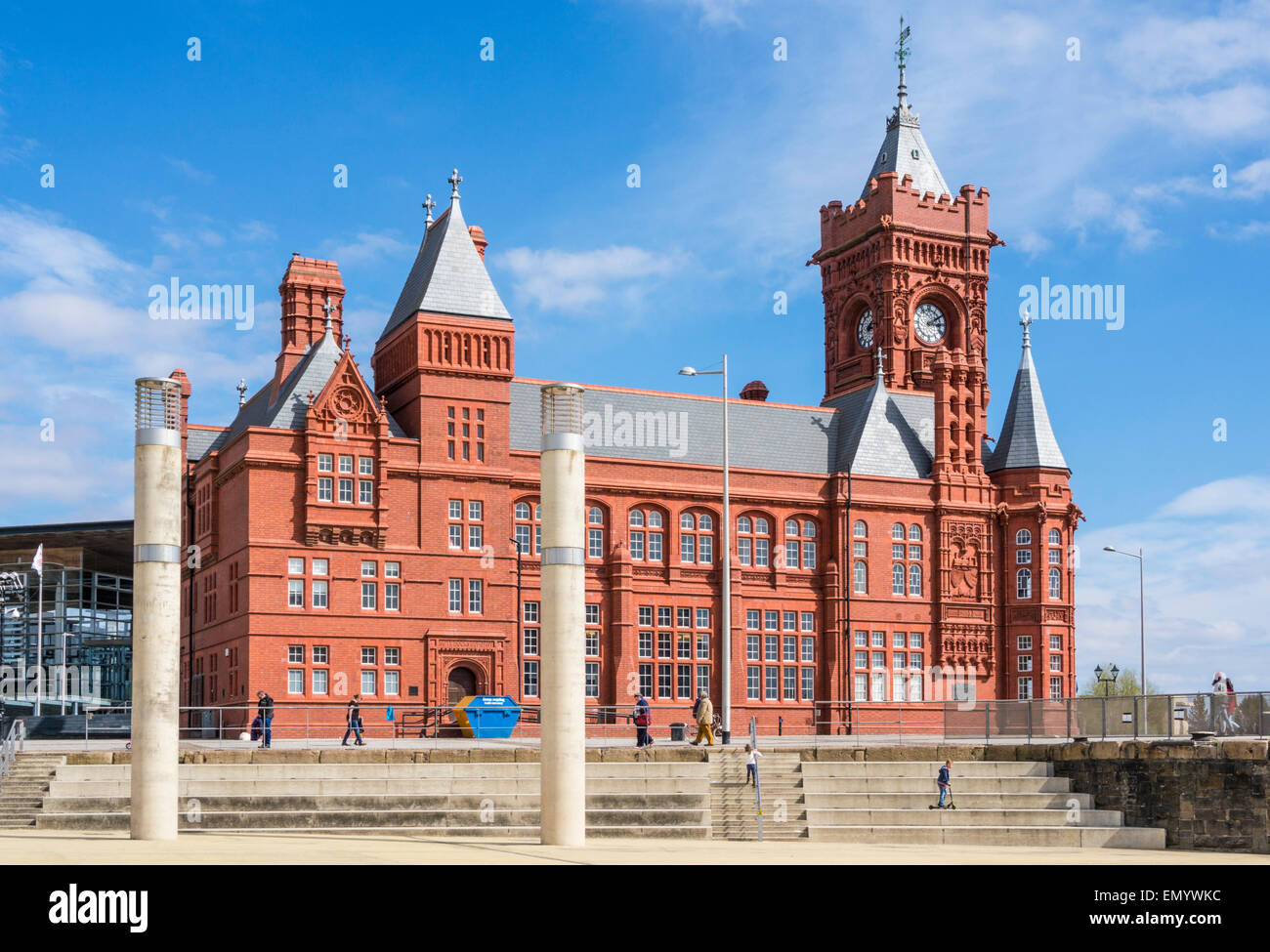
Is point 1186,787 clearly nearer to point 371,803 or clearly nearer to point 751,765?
point 751,765

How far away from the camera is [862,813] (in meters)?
40.6

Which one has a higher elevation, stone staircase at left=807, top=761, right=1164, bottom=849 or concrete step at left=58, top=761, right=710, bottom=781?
concrete step at left=58, top=761, right=710, bottom=781

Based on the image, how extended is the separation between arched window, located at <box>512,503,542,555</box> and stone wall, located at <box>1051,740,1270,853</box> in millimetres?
24730

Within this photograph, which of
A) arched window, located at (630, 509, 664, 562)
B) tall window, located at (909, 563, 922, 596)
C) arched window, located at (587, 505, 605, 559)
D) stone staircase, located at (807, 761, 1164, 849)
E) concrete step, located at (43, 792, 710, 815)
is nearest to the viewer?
concrete step, located at (43, 792, 710, 815)

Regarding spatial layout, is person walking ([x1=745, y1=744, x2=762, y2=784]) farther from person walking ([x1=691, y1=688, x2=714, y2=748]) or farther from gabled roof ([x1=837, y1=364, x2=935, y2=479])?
gabled roof ([x1=837, y1=364, x2=935, y2=479])

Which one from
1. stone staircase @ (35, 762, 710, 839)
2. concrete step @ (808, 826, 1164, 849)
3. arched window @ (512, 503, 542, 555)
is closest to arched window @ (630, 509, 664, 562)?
arched window @ (512, 503, 542, 555)

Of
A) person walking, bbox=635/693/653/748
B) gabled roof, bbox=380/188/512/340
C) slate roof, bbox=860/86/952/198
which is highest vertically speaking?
slate roof, bbox=860/86/952/198

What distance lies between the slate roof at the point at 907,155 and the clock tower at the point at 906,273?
0.27 ft

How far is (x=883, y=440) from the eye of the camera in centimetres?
6919

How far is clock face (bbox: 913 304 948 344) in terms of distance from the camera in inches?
3046

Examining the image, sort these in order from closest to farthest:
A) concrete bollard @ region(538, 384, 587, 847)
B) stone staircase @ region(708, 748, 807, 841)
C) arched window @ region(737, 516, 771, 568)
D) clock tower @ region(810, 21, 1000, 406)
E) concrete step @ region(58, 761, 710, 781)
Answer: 1. concrete bollard @ region(538, 384, 587, 847)
2. concrete step @ region(58, 761, 710, 781)
3. stone staircase @ region(708, 748, 807, 841)
4. arched window @ region(737, 516, 771, 568)
5. clock tower @ region(810, 21, 1000, 406)

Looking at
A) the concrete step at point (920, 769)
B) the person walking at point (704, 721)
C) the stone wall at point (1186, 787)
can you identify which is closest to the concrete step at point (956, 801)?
the stone wall at point (1186, 787)

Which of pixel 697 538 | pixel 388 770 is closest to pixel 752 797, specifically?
pixel 388 770
